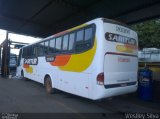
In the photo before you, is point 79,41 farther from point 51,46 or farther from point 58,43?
point 51,46

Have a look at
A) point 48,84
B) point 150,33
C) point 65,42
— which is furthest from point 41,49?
point 150,33

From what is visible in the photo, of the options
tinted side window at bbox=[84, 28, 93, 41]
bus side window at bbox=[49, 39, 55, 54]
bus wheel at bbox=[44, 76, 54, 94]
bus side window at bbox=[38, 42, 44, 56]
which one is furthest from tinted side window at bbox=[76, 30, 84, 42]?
bus side window at bbox=[38, 42, 44, 56]

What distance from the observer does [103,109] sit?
689 centimetres

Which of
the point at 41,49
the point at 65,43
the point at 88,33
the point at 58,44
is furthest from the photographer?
the point at 41,49

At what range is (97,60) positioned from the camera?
20.4 feet

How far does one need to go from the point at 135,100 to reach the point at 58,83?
365 cm

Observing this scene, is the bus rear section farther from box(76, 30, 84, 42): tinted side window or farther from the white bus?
box(76, 30, 84, 42): tinted side window

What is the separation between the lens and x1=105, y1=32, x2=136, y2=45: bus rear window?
21.3 ft

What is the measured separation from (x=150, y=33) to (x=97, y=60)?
2261 centimetres

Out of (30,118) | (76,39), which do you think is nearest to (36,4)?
(76,39)

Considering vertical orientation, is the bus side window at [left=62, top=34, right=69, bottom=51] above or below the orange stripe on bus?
above

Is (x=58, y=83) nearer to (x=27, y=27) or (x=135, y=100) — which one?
(x=135, y=100)

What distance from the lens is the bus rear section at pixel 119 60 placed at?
6367mm

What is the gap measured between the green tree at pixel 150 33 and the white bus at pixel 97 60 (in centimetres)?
1928
